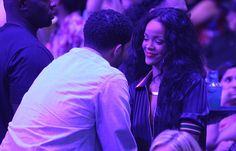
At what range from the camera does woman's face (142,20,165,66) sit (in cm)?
320

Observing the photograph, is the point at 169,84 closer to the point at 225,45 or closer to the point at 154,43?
the point at 154,43

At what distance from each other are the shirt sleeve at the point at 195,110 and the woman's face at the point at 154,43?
257mm

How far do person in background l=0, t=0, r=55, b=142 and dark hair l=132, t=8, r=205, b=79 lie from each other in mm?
586

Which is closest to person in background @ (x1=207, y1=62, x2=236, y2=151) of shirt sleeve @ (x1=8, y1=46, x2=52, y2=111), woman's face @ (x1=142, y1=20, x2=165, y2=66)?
woman's face @ (x1=142, y1=20, x2=165, y2=66)

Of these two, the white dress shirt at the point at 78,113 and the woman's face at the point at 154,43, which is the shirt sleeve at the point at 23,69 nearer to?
the white dress shirt at the point at 78,113

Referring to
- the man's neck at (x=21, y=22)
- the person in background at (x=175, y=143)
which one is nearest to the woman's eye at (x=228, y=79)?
the man's neck at (x=21, y=22)

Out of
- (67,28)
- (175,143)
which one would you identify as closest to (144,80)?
(175,143)

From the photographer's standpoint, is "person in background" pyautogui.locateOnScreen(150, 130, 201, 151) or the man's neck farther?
the man's neck

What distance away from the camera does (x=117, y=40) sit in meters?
2.81

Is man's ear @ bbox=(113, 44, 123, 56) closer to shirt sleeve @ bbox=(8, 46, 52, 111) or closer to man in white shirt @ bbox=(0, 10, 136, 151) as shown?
man in white shirt @ bbox=(0, 10, 136, 151)

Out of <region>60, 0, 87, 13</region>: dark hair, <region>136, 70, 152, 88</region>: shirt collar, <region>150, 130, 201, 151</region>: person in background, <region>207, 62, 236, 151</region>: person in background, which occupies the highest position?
<region>60, 0, 87, 13</region>: dark hair

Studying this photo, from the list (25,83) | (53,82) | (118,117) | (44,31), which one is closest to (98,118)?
(118,117)

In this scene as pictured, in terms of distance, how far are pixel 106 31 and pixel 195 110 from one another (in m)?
0.64

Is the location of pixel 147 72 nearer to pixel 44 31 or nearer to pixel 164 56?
pixel 164 56
